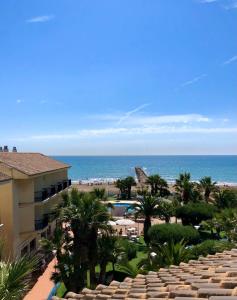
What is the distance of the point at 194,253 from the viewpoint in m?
23.3

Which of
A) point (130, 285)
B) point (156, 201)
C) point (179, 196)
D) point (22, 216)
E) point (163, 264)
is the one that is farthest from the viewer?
point (179, 196)

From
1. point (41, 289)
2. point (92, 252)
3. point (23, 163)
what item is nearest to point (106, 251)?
point (92, 252)

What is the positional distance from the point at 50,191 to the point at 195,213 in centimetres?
1486

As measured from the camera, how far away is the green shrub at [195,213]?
137ft

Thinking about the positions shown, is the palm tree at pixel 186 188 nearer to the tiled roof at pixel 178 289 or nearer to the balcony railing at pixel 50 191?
the balcony railing at pixel 50 191

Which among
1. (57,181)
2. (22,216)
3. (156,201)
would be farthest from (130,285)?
(57,181)

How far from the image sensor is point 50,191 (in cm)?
3603

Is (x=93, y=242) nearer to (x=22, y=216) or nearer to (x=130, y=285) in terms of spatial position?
(x=22, y=216)

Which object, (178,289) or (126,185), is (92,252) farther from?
(126,185)

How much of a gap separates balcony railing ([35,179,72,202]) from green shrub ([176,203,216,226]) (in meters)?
12.0

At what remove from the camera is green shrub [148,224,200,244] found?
104 feet

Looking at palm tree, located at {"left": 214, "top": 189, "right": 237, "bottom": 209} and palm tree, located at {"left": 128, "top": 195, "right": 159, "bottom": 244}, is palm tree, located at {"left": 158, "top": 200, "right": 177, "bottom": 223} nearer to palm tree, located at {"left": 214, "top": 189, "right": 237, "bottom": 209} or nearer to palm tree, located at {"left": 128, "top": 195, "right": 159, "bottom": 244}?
palm tree, located at {"left": 128, "top": 195, "right": 159, "bottom": 244}

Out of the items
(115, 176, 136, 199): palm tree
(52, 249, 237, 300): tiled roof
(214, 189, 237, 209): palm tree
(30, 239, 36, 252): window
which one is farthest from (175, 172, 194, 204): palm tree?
(52, 249, 237, 300): tiled roof

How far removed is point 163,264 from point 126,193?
192ft
